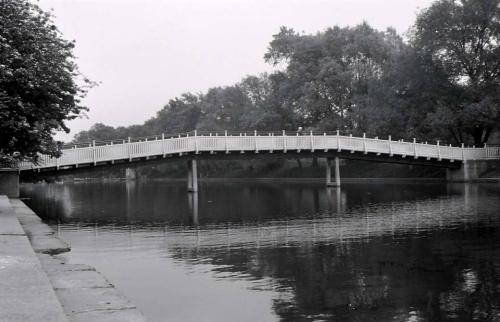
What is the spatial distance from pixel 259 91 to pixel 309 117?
1640 cm

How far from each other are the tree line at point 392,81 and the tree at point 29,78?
4000cm

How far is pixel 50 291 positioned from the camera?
709 centimetres

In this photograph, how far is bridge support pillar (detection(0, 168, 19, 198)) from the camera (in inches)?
1324

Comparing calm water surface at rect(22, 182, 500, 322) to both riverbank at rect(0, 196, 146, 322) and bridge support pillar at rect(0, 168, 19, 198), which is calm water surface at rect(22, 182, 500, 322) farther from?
bridge support pillar at rect(0, 168, 19, 198)

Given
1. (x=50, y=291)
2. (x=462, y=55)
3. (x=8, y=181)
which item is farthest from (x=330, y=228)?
(x=462, y=55)

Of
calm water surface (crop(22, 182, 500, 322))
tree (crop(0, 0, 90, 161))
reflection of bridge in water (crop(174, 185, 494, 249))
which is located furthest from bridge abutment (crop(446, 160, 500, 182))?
tree (crop(0, 0, 90, 161))

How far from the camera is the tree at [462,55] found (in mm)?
52406

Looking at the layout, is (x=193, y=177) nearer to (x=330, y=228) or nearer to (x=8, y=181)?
(x=8, y=181)

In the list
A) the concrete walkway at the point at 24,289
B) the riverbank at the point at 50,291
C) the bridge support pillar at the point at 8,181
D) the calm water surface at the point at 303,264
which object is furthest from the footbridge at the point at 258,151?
the concrete walkway at the point at 24,289

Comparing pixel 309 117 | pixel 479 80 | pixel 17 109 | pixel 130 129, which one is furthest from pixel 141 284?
pixel 130 129

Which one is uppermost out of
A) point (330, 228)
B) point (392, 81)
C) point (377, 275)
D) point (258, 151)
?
A: point (392, 81)

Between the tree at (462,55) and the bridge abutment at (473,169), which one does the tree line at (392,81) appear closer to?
the tree at (462,55)

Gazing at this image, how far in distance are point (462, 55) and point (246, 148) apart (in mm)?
23866

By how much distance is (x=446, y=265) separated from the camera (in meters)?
12.3
